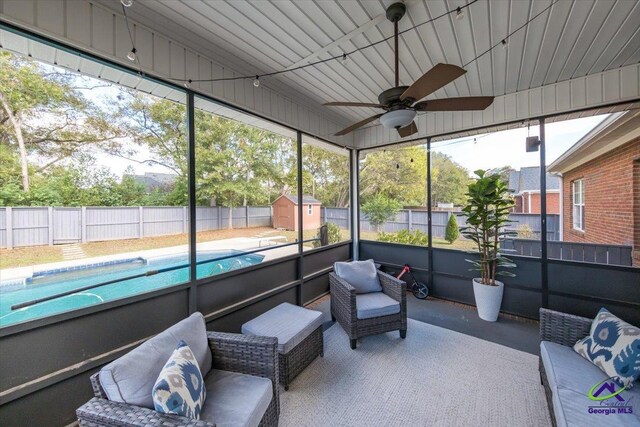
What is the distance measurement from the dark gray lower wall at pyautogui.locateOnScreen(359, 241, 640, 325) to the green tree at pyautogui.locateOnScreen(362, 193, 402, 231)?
0.60 metres

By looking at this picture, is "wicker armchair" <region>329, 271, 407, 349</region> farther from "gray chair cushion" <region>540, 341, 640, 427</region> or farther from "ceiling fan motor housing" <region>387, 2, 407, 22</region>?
"ceiling fan motor housing" <region>387, 2, 407, 22</region>

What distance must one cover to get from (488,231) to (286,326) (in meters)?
2.93

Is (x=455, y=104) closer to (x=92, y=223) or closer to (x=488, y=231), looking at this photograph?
(x=488, y=231)

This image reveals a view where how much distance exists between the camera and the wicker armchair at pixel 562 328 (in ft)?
6.20

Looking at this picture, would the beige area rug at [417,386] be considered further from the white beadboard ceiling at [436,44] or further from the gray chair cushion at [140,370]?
the white beadboard ceiling at [436,44]

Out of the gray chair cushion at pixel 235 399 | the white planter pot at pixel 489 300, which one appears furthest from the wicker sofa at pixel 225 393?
the white planter pot at pixel 489 300

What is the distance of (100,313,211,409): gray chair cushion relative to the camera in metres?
1.21

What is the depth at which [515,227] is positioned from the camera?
358 cm

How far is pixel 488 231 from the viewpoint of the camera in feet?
11.2

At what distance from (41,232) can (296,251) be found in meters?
2.61

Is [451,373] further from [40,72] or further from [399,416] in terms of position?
[40,72]

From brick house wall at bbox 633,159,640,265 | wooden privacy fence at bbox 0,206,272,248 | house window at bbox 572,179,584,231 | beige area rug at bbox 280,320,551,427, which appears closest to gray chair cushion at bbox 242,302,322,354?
beige area rug at bbox 280,320,551,427

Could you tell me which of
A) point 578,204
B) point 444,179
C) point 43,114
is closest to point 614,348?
point 444,179
